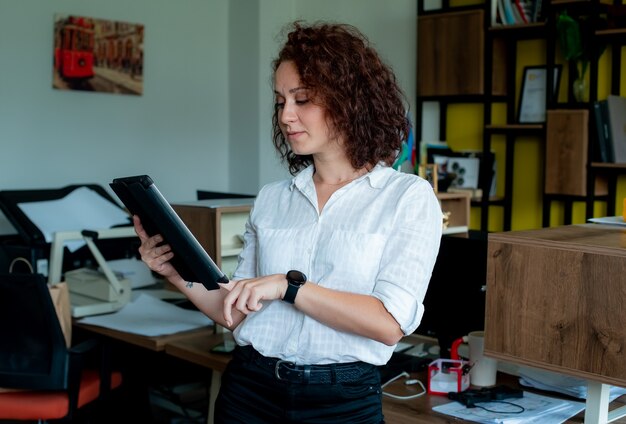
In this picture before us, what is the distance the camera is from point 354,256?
1.59m

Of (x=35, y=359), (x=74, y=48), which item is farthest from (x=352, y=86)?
(x=74, y=48)

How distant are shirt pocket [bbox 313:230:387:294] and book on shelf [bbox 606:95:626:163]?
3.12 meters

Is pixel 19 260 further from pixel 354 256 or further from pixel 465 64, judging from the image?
pixel 465 64

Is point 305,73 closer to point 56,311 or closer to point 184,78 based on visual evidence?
point 56,311

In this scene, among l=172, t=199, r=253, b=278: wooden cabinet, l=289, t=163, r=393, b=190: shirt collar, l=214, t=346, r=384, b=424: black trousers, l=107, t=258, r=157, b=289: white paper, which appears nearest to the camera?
l=214, t=346, r=384, b=424: black trousers

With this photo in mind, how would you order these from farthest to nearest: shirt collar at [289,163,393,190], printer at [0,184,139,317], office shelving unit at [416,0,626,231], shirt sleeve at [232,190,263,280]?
office shelving unit at [416,0,626,231]
printer at [0,184,139,317]
shirt sleeve at [232,190,263,280]
shirt collar at [289,163,393,190]

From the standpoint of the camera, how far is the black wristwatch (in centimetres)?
149

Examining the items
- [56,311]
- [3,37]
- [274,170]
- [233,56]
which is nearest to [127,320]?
[56,311]

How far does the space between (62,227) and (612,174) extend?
114 inches

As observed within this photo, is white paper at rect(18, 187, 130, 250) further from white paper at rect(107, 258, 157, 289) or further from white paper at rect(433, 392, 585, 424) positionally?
white paper at rect(433, 392, 585, 424)

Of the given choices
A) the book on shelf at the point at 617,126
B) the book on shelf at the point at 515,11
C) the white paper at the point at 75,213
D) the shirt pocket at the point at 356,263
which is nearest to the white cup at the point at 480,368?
the shirt pocket at the point at 356,263

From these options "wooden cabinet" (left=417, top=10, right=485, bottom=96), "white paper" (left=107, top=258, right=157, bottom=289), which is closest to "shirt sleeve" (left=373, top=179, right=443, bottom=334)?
"white paper" (left=107, top=258, right=157, bottom=289)

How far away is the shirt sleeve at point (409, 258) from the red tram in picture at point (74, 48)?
3.78 meters

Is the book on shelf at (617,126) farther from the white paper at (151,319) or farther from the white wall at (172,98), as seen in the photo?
the white paper at (151,319)
